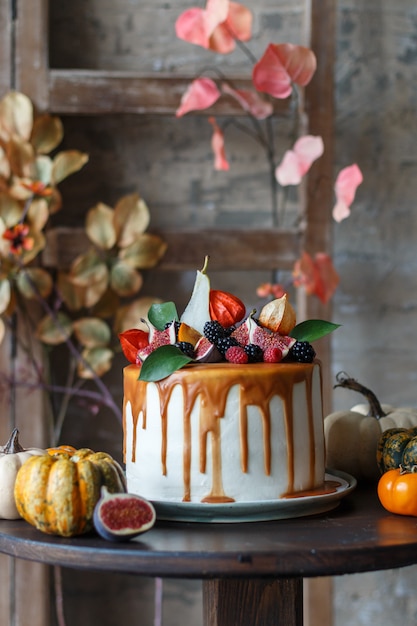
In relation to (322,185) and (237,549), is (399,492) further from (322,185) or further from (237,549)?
(322,185)

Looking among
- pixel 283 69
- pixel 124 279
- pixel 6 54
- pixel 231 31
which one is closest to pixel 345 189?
pixel 283 69

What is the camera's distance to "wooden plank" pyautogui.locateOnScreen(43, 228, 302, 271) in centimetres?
209

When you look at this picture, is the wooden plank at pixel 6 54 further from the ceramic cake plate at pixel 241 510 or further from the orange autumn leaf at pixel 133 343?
the ceramic cake plate at pixel 241 510

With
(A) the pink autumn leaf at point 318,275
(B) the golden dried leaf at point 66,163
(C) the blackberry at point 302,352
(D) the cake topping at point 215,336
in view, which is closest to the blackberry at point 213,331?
(D) the cake topping at point 215,336

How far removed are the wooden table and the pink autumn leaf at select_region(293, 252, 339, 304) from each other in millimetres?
989

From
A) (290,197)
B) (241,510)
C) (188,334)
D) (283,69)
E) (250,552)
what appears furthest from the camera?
(290,197)

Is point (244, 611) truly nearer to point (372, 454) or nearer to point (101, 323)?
point (372, 454)

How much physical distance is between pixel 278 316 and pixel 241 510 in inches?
11.1

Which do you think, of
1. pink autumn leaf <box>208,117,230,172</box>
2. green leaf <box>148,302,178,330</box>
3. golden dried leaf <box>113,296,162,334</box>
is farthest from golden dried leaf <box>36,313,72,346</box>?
green leaf <box>148,302,178,330</box>

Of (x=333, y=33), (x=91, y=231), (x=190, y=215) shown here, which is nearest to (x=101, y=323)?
(x=91, y=231)

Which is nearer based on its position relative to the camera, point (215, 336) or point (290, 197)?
point (215, 336)

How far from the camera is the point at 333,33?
2104 millimetres

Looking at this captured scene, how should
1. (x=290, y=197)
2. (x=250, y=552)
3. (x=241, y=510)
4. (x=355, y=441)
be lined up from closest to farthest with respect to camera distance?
(x=250, y=552)
(x=241, y=510)
(x=355, y=441)
(x=290, y=197)

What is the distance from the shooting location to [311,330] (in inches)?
47.3
